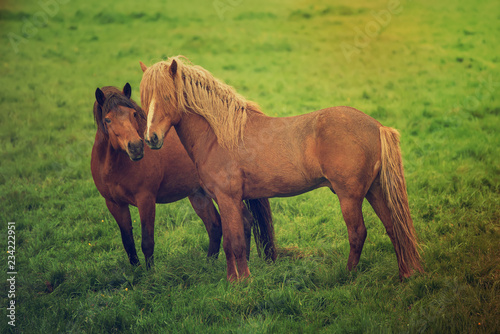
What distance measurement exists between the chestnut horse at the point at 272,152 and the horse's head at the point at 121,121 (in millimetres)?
342

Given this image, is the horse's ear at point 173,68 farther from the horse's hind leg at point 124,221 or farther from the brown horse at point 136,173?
the horse's hind leg at point 124,221

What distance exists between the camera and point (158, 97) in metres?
4.40

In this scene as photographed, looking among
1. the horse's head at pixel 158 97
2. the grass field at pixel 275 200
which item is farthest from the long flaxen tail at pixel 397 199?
the horse's head at pixel 158 97

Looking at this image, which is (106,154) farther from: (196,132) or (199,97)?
(199,97)

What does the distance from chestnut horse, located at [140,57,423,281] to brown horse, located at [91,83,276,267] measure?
41cm

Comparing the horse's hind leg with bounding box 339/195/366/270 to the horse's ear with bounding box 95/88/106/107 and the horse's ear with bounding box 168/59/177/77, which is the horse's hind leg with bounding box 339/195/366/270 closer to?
the horse's ear with bounding box 168/59/177/77

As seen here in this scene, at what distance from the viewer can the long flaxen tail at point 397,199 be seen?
4.32 meters

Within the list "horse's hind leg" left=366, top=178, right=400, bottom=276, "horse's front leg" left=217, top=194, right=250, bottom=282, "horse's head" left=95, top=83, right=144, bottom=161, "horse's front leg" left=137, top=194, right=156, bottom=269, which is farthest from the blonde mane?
"horse's hind leg" left=366, top=178, right=400, bottom=276

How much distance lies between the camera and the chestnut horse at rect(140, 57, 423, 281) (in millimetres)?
4324

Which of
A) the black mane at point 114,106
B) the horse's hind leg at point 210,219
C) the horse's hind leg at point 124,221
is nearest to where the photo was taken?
the black mane at point 114,106

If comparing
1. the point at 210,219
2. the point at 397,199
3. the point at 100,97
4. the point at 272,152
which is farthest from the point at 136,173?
the point at 397,199

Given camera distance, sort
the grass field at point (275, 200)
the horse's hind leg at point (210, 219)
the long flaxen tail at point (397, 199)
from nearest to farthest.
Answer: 1. the grass field at point (275, 200)
2. the long flaxen tail at point (397, 199)
3. the horse's hind leg at point (210, 219)

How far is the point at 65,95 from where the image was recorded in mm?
11922

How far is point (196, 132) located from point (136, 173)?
3.07 feet
